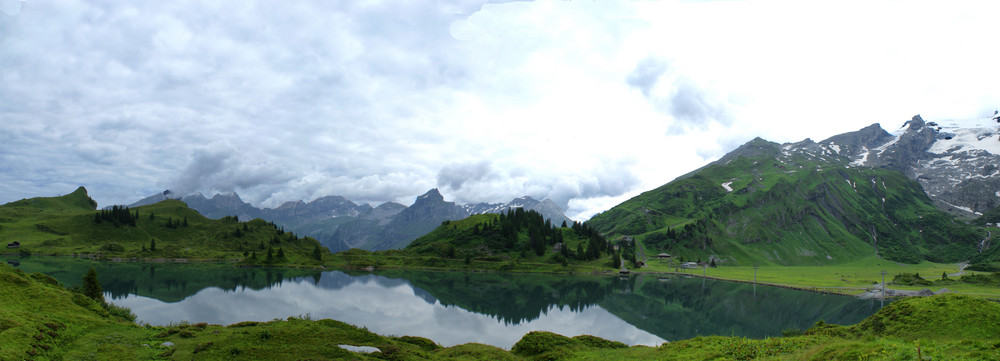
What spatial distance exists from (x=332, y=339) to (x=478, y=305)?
69983 millimetres

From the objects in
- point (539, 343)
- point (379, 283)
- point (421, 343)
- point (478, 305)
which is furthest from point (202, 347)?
point (379, 283)

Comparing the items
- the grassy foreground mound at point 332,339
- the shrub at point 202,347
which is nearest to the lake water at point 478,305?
the grassy foreground mound at point 332,339

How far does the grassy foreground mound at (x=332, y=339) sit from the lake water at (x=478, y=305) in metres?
25.2

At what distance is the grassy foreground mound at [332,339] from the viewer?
73.2ft

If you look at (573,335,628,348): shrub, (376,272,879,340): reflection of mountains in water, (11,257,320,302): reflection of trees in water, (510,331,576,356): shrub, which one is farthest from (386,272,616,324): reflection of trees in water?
(11,257,320,302): reflection of trees in water

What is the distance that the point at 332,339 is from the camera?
28797 mm

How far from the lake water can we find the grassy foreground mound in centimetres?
2517

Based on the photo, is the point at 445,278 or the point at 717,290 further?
the point at 445,278

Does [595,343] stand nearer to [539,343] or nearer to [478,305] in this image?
[539,343]

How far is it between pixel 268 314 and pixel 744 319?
92767mm

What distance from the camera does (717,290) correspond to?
139375 mm

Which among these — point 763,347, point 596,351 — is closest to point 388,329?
point 596,351

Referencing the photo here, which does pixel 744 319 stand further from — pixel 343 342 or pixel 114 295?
pixel 114 295

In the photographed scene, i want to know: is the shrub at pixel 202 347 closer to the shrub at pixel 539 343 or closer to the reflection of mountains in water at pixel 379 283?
the shrub at pixel 539 343
